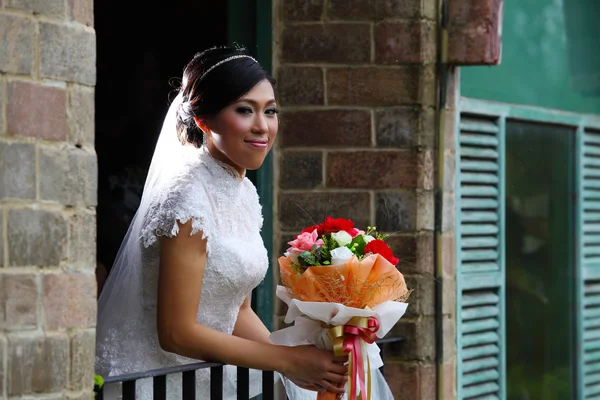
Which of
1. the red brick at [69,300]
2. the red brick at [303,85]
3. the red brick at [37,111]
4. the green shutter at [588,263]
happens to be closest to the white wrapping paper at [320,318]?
the red brick at [69,300]

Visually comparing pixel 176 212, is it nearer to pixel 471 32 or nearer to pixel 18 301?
pixel 18 301

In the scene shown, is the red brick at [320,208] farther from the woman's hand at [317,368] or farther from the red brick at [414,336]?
the woman's hand at [317,368]

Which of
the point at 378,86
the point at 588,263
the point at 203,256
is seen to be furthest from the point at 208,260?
the point at 588,263

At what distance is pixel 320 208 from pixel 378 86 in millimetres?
645

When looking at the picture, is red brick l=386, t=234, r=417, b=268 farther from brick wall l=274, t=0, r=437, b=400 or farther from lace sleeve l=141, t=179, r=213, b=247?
lace sleeve l=141, t=179, r=213, b=247

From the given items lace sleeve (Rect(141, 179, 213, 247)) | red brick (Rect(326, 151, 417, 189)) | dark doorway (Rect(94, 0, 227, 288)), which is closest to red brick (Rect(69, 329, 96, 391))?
lace sleeve (Rect(141, 179, 213, 247))

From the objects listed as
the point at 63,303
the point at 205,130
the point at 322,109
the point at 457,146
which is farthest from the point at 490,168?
the point at 63,303

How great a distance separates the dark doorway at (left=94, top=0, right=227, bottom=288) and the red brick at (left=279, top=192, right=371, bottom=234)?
1.19 m

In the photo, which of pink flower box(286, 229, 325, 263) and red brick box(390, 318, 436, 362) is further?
red brick box(390, 318, 436, 362)

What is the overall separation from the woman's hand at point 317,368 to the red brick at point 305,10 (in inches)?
85.6

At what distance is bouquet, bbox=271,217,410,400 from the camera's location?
3.59 meters

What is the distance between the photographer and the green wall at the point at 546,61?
20.1 feet

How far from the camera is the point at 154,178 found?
4086mm

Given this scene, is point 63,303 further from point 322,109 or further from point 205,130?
point 322,109
